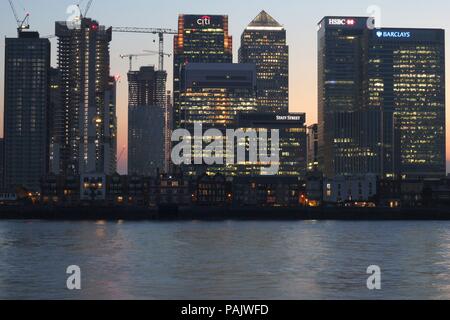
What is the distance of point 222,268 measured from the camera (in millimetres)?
78562

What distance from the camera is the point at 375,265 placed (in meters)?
83.2

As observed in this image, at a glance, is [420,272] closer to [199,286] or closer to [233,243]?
[199,286]

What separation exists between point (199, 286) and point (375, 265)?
2504cm

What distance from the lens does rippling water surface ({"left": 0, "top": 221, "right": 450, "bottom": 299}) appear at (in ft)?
201

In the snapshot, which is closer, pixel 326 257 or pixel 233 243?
pixel 326 257

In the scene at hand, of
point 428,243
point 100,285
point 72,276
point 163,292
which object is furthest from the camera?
point 428,243

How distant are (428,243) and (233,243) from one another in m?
27.8

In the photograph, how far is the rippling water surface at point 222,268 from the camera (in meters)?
61.1
